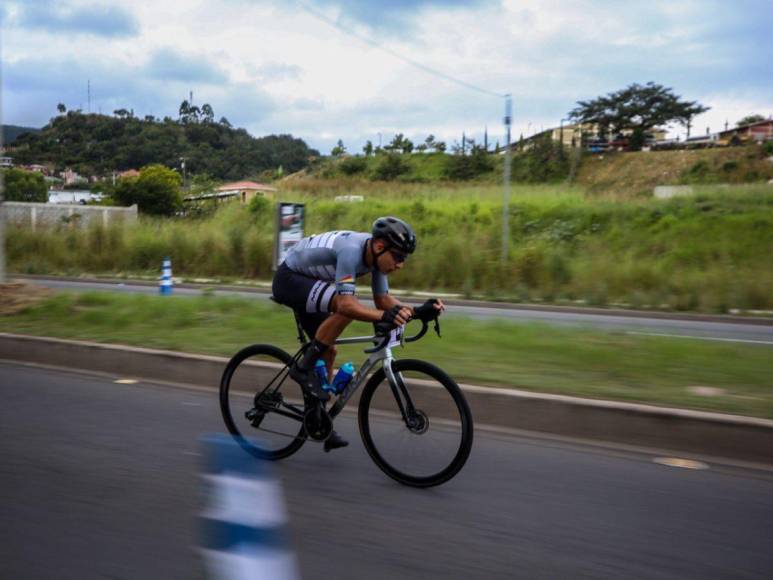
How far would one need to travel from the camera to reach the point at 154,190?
4544 centimetres

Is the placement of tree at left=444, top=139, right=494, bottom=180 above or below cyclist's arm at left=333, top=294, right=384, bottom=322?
above

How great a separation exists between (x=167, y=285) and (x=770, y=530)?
15859 mm

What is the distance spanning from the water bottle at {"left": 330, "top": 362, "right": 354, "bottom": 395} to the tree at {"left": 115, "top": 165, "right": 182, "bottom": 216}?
4101 cm

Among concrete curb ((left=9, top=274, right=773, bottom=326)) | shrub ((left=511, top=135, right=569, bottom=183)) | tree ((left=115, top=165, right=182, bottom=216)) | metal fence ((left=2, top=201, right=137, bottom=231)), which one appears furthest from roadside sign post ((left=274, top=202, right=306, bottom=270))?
shrub ((left=511, top=135, right=569, bottom=183))

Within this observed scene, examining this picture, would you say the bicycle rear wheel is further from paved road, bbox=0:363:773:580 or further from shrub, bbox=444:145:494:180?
shrub, bbox=444:145:494:180

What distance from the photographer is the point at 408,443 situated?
14.8ft

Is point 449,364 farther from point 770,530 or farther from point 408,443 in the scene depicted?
point 770,530

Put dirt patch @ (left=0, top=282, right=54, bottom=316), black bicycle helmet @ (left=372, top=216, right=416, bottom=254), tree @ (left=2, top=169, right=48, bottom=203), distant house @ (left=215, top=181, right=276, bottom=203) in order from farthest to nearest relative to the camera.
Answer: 1. distant house @ (left=215, top=181, right=276, bottom=203)
2. tree @ (left=2, top=169, right=48, bottom=203)
3. dirt patch @ (left=0, top=282, right=54, bottom=316)
4. black bicycle helmet @ (left=372, top=216, right=416, bottom=254)

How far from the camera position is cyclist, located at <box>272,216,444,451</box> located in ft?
14.4

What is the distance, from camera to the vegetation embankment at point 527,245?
20297 millimetres

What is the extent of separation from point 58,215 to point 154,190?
404 inches

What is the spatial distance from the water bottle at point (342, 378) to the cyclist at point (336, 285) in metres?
0.08

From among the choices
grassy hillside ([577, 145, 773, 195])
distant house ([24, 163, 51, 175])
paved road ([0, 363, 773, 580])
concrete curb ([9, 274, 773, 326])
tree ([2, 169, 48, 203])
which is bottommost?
concrete curb ([9, 274, 773, 326])

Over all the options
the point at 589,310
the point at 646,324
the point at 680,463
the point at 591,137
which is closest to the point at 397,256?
the point at 680,463
